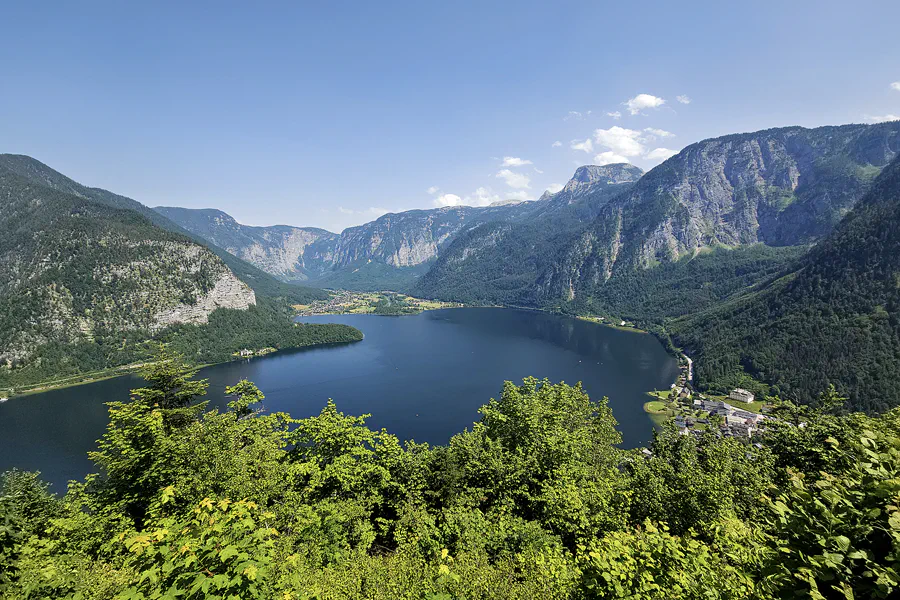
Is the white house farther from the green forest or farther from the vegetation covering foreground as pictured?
the green forest

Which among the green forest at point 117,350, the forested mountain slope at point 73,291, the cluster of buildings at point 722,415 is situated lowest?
the green forest at point 117,350

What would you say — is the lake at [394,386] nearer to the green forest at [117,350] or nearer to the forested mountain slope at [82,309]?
the green forest at [117,350]

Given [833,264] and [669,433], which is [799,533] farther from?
[833,264]

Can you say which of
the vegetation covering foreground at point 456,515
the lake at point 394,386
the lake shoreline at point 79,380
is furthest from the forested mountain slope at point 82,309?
the vegetation covering foreground at point 456,515

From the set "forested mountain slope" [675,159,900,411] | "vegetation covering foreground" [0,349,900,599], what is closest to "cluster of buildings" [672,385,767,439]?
"forested mountain slope" [675,159,900,411]

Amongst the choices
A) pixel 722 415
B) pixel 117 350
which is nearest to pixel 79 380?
pixel 117 350
